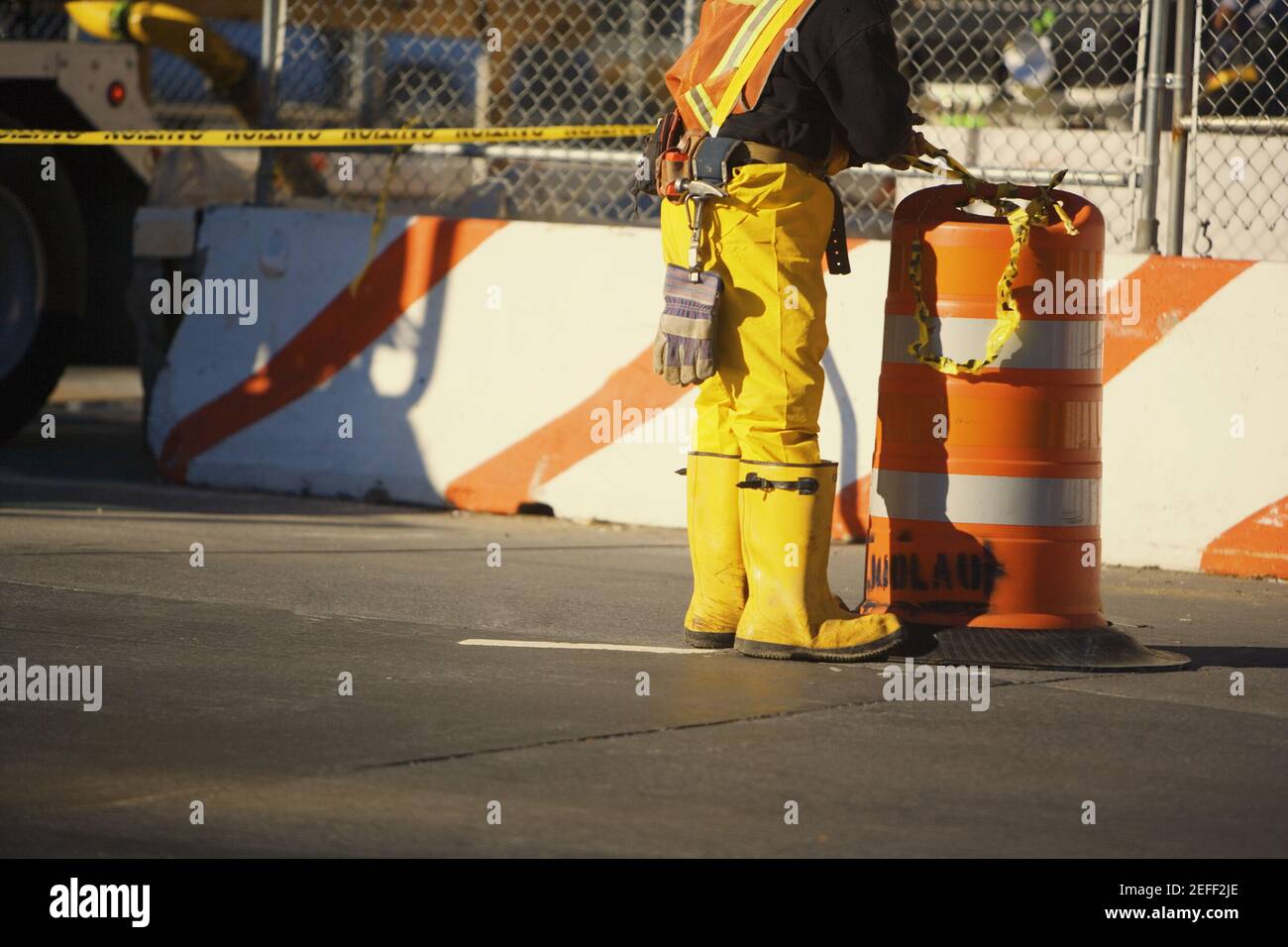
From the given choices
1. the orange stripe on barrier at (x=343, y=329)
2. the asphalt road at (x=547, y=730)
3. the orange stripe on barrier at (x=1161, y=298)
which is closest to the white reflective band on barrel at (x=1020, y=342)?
the asphalt road at (x=547, y=730)

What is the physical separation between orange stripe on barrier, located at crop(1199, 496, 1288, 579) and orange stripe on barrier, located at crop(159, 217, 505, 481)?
3238 mm

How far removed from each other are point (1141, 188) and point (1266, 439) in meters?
1.14

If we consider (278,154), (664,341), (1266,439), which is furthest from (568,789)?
(278,154)

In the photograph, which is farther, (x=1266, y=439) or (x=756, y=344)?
(x=1266, y=439)

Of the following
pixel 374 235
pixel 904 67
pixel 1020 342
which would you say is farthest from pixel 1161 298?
pixel 904 67

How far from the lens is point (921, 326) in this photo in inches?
224

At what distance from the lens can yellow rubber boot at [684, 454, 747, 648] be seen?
5.73 meters

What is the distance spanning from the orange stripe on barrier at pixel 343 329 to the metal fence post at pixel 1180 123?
275 cm

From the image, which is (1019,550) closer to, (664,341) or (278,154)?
(664,341)

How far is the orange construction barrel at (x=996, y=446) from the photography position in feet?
18.5

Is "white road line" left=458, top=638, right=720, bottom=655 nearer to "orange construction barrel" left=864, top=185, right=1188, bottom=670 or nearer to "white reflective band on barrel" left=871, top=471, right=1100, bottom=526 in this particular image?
"orange construction barrel" left=864, top=185, right=1188, bottom=670

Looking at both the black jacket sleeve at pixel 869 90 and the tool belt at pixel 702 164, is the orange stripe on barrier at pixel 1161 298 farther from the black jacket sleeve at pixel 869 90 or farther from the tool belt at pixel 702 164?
the black jacket sleeve at pixel 869 90

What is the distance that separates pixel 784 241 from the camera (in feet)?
18.0
